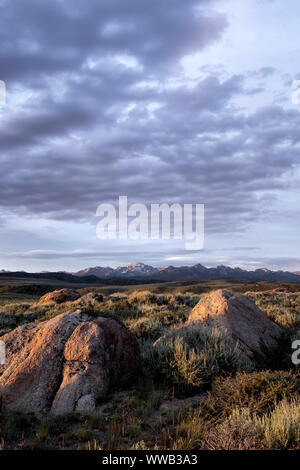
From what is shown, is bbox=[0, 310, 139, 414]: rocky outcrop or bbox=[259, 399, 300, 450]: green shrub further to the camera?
bbox=[0, 310, 139, 414]: rocky outcrop

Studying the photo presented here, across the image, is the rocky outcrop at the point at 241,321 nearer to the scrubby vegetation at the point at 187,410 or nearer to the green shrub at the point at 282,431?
the scrubby vegetation at the point at 187,410

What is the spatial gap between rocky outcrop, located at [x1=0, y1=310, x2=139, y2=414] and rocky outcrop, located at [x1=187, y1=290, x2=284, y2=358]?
296 cm

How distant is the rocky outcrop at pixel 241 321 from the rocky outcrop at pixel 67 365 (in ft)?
9.72

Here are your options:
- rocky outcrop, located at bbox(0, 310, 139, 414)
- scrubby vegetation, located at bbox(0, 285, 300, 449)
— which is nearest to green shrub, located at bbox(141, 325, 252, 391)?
scrubby vegetation, located at bbox(0, 285, 300, 449)

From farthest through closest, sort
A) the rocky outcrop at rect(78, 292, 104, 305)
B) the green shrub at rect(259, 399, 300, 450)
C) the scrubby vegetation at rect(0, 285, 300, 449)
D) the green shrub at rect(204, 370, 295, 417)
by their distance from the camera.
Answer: the rocky outcrop at rect(78, 292, 104, 305), the green shrub at rect(204, 370, 295, 417), the scrubby vegetation at rect(0, 285, 300, 449), the green shrub at rect(259, 399, 300, 450)

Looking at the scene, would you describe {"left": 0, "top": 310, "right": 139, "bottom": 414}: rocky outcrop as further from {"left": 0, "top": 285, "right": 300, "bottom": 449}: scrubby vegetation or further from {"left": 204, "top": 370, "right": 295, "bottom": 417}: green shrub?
{"left": 204, "top": 370, "right": 295, "bottom": 417}: green shrub

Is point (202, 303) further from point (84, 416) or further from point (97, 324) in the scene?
point (84, 416)

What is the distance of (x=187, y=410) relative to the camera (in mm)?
6414

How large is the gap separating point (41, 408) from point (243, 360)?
4.98 m

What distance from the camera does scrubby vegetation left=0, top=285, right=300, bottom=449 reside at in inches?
198

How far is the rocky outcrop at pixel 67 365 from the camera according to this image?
23.6ft

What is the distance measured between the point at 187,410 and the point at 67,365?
2948 millimetres

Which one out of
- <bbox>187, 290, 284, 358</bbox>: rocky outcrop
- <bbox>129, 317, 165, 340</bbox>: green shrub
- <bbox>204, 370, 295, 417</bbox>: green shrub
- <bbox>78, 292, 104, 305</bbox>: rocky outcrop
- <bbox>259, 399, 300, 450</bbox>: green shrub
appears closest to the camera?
<bbox>259, 399, 300, 450</bbox>: green shrub

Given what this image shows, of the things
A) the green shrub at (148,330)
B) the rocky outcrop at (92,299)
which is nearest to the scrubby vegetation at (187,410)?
the green shrub at (148,330)
